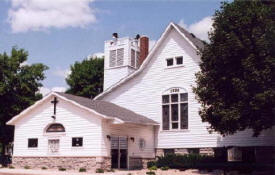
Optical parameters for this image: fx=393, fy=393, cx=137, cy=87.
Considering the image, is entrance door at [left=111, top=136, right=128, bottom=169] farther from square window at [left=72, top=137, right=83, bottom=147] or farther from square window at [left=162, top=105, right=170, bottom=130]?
square window at [left=162, top=105, right=170, bottom=130]

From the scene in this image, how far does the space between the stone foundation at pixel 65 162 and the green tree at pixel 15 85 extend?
12.6m

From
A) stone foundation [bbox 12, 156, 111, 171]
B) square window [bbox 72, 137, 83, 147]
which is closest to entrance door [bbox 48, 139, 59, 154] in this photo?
stone foundation [bbox 12, 156, 111, 171]

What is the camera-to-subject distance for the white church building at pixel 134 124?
92.2ft

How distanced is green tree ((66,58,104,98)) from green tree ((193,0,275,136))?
111ft

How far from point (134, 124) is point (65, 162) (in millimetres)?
5873

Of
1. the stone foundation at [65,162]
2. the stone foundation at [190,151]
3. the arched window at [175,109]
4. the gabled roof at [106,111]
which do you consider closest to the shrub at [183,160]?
the stone foundation at [190,151]

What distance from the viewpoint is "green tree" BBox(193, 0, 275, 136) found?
21516 mm

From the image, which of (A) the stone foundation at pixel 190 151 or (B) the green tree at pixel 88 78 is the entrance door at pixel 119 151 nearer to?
(A) the stone foundation at pixel 190 151

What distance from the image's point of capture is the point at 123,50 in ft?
131

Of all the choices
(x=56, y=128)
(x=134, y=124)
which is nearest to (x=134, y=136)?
(x=134, y=124)

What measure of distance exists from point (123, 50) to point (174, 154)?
44.1 feet

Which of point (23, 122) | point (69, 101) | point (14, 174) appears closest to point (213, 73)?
point (69, 101)

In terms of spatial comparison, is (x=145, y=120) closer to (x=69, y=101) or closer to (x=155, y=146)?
(x=155, y=146)

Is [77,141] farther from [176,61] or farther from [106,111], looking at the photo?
[176,61]
